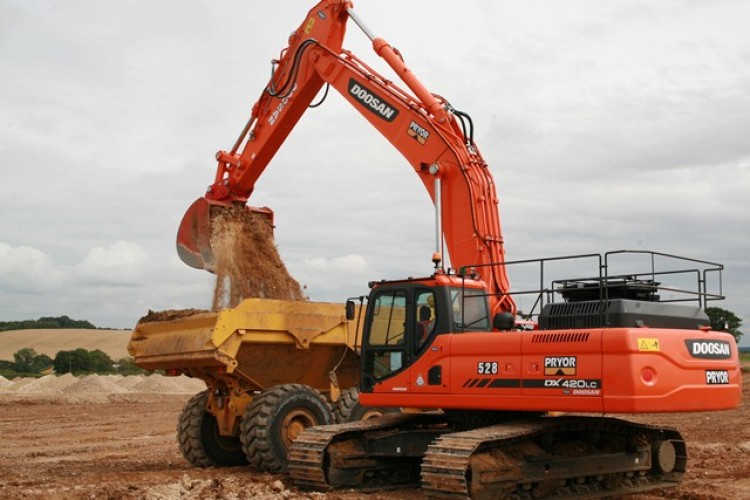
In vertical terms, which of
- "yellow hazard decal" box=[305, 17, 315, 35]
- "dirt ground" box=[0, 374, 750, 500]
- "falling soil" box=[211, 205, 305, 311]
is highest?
"yellow hazard decal" box=[305, 17, 315, 35]

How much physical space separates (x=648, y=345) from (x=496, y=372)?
63.4 inches

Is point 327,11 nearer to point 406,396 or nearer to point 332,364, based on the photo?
point 332,364

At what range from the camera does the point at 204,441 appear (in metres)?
12.8

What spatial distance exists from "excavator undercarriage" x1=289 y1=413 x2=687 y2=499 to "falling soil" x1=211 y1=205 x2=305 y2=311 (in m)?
4.55

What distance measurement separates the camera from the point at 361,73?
1425 cm

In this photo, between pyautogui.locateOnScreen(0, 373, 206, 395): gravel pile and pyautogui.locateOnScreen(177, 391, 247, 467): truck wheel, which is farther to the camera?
pyautogui.locateOnScreen(0, 373, 206, 395): gravel pile

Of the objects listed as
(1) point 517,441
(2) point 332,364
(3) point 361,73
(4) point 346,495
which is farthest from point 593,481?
(3) point 361,73

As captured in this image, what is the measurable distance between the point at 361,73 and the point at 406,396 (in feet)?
19.3

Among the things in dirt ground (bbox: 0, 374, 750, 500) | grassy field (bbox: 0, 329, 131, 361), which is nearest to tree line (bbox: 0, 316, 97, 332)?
grassy field (bbox: 0, 329, 131, 361)

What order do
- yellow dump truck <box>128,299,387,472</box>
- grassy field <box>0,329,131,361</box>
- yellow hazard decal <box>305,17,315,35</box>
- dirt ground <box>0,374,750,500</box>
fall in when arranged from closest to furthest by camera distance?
dirt ground <box>0,374,750,500</box>, yellow dump truck <box>128,299,387,472</box>, yellow hazard decal <box>305,17,315,35</box>, grassy field <box>0,329,131,361</box>

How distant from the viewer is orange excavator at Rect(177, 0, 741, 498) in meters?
8.93

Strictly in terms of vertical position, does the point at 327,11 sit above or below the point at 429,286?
above

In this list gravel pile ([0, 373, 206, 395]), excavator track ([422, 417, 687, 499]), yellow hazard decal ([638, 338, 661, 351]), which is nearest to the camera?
yellow hazard decal ([638, 338, 661, 351])

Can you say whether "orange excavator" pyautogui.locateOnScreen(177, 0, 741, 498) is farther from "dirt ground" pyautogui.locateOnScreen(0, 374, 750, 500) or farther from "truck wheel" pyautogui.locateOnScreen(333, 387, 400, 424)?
"truck wheel" pyautogui.locateOnScreen(333, 387, 400, 424)
